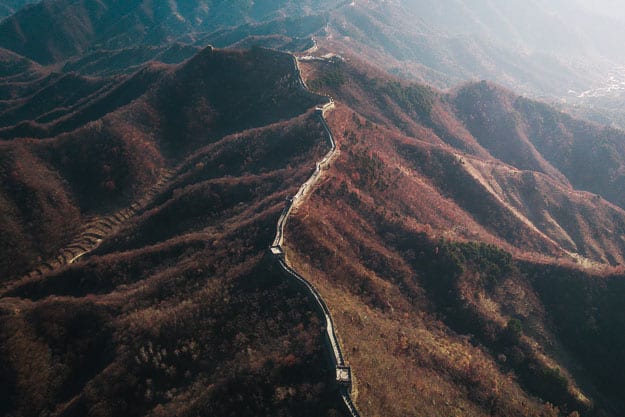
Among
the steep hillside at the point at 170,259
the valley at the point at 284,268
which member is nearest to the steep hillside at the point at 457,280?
the valley at the point at 284,268

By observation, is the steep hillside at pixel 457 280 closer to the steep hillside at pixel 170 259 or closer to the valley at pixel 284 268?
the valley at pixel 284 268

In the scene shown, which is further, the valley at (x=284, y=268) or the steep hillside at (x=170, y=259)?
the valley at (x=284, y=268)

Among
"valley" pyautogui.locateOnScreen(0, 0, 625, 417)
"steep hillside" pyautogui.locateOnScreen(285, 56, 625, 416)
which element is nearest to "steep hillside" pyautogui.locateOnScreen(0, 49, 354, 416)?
"valley" pyautogui.locateOnScreen(0, 0, 625, 417)

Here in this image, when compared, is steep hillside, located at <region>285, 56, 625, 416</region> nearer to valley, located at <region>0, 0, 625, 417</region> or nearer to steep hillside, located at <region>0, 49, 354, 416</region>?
valley, located at <region>0, 0, 625, 417</region>

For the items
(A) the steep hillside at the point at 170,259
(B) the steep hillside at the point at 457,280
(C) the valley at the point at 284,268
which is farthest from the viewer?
(B) the steep hillside at the point at 457,280

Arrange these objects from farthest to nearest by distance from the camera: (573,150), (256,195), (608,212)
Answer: (573,150) → (608,212) → (256,195)

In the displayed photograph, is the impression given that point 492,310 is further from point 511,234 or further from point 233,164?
point 233,164

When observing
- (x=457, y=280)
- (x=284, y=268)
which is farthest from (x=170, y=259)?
(x=457, y=280)

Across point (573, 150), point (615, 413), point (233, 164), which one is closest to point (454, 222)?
point (615, 413)

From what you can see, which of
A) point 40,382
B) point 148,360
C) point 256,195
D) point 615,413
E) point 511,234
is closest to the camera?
point 148,360
